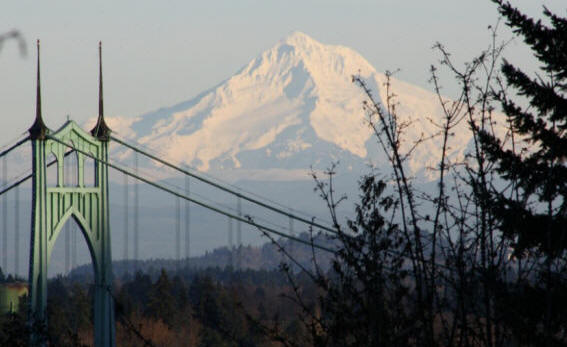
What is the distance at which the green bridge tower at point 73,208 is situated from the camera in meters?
29.5

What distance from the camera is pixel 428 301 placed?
7.21 metres

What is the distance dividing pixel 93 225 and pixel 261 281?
118 m

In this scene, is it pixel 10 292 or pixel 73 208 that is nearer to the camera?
pixel 73 208

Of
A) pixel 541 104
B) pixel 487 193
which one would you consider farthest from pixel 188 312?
pixel 487 193

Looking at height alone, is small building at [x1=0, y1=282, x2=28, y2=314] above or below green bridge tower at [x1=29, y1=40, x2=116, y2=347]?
below

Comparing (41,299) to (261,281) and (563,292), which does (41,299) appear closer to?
(563,292)

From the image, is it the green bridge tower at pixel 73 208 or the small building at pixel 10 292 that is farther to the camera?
the small building at pixel 10 292

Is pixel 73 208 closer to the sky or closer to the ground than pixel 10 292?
closer to the sky

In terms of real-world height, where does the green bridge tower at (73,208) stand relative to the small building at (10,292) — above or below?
above

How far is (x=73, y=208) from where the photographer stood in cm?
3108

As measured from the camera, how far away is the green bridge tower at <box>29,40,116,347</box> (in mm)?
29531

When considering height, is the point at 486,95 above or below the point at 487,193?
above

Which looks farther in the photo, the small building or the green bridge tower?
the small building

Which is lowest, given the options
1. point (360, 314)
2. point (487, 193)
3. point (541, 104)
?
point (360, 314)
